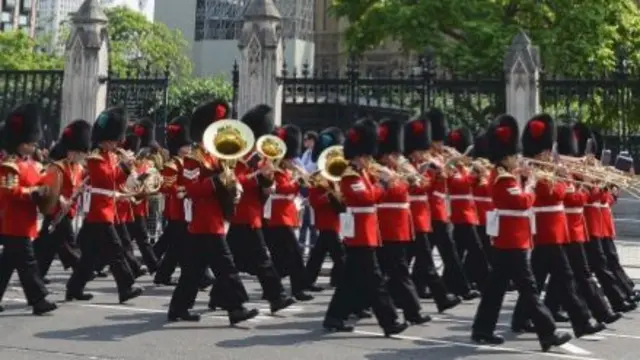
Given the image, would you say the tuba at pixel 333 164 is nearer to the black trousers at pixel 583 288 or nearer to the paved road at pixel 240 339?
the paved road at pixel 240 339

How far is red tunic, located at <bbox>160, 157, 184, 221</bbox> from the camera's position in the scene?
1138cm

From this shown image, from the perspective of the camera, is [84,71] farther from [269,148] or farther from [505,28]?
[505,28]

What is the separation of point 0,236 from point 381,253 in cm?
378

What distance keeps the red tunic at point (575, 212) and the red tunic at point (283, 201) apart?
3.28m

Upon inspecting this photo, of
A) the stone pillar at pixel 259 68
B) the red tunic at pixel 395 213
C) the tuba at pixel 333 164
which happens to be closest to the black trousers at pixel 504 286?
the red tunic at pixel 395 213

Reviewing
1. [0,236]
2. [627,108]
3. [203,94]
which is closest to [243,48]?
[627,108]

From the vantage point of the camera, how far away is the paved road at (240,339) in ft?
26.1

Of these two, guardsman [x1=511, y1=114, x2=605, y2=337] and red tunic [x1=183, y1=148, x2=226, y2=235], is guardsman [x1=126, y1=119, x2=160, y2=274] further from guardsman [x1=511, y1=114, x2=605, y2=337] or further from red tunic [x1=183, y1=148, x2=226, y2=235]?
guardsman [x1=511, y1=114, x2=605, y2=337]

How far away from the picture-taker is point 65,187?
34.6 feet

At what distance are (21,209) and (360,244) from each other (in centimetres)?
332

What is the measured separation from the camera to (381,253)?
30.7ft

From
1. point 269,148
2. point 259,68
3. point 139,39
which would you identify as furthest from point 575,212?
point 139,39

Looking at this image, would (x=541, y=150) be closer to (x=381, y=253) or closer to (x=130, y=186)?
(x=381, y=253)

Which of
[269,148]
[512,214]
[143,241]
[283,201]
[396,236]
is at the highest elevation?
[269,148]
